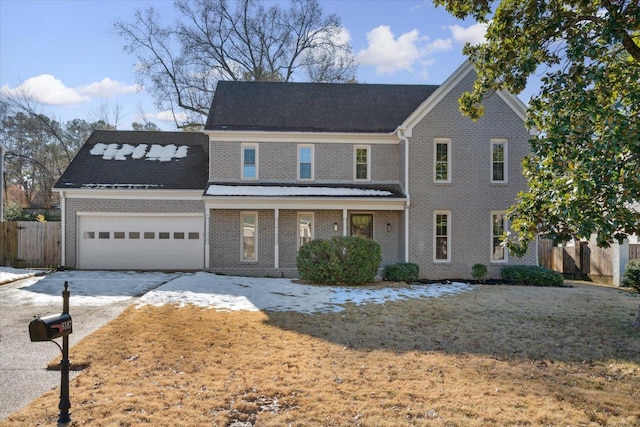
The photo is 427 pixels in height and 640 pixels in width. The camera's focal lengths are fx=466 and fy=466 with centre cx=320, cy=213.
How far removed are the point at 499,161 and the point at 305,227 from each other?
313 inches

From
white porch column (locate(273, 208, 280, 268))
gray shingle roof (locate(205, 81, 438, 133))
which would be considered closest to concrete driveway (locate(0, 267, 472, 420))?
white porch column (locate(273, 208, 280, 268))

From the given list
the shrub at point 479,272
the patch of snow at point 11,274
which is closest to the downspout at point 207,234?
the patch of snow at point 11,274

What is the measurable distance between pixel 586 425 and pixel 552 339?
3.79 meters

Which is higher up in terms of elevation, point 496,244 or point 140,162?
point 140,162

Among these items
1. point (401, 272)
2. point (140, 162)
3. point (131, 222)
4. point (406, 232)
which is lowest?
point (401, 272)

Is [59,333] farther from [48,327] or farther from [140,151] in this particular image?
[140,151]

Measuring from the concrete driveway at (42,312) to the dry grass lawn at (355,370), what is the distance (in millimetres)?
400

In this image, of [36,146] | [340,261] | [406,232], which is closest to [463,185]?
[406,232]

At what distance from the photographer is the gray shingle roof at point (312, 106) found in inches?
743

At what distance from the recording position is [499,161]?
17922mm

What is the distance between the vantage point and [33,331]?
4375 millimetres

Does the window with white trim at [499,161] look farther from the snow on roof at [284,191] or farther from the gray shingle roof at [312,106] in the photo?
the snow on roof at [284,191]

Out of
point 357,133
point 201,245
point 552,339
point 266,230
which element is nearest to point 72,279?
point 201,245

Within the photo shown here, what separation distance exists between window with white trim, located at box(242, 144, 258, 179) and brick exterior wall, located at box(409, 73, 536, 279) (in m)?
6.10
